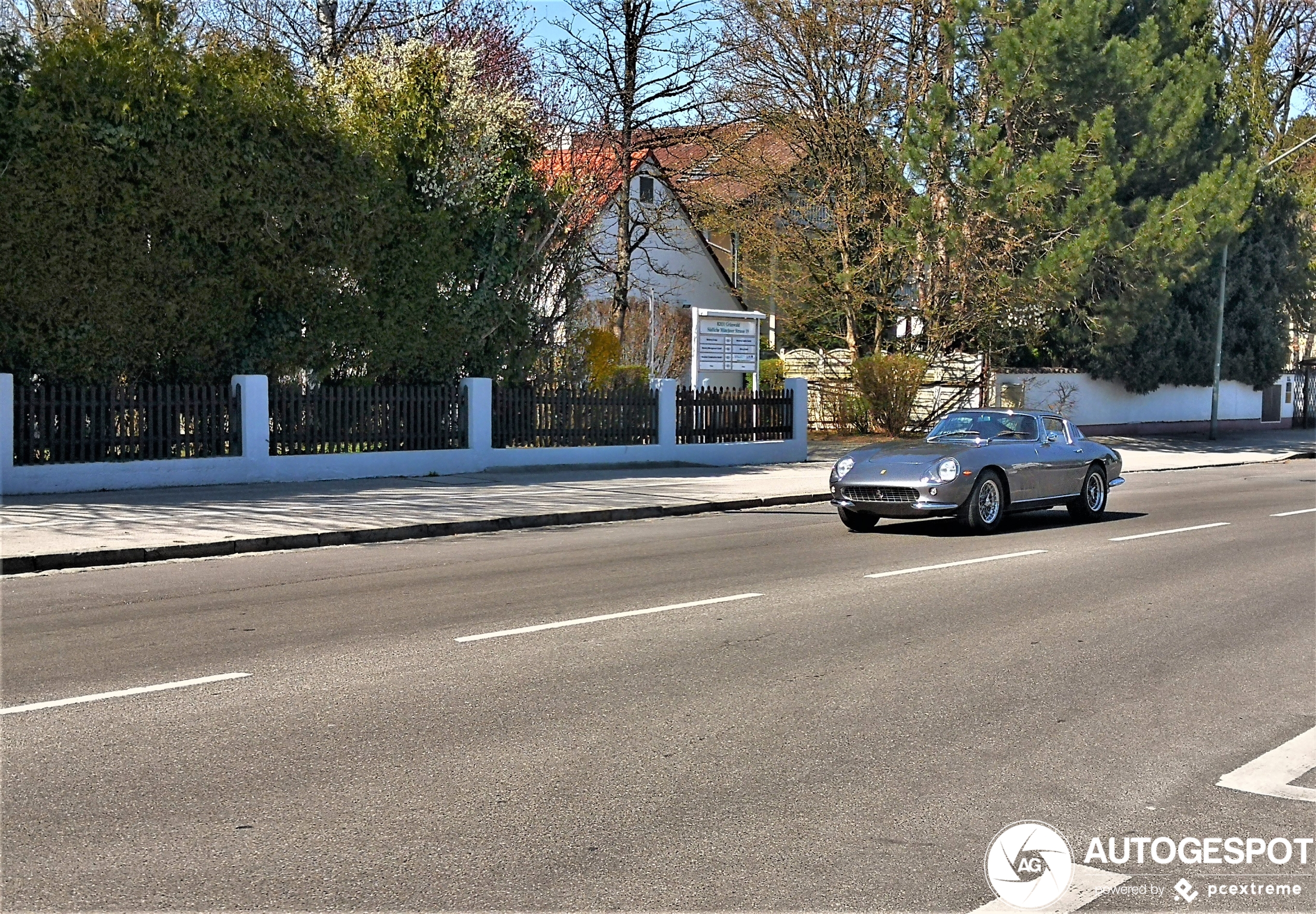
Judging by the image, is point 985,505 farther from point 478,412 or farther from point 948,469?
point 478,412

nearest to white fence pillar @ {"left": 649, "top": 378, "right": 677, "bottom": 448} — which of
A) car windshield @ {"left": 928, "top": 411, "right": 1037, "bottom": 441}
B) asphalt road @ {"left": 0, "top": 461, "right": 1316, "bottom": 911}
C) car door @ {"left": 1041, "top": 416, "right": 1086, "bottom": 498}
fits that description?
car windshield @ {"left": 928, "top": 411, "right": 1037, "bottom": 441}

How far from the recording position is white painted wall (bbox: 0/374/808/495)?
1700 centimetres

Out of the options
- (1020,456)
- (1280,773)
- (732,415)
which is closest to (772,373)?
(732,415)

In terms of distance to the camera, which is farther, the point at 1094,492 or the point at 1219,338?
the point at 1219,338

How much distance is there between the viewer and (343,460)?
20094mm

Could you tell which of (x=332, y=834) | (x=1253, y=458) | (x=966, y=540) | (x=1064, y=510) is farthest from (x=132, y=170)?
(x=1253, y=458)

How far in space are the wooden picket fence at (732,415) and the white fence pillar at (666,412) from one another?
0.17 m

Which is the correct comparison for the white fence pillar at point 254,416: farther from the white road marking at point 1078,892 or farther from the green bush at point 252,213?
the white road marking at point 1078,892

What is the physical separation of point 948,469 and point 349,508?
22.7 feet

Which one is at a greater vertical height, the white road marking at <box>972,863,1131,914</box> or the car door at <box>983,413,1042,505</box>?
the car door at <box>983,413,1042,505</box>

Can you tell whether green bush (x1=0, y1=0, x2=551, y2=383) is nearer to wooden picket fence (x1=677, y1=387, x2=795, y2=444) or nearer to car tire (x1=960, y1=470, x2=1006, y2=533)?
wooden picket fence (x1=677, y1=387, x2=795, y2=444)

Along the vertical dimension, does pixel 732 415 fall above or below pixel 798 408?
below

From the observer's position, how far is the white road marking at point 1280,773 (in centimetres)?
560

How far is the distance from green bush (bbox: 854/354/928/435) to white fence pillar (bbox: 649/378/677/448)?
1014 centimetres
